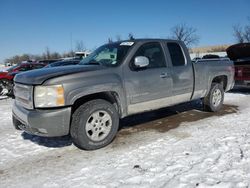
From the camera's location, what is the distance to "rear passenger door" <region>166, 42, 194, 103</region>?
589 cm

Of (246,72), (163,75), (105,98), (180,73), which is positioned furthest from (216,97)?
(105,98)

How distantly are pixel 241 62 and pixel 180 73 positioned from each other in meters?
5.41

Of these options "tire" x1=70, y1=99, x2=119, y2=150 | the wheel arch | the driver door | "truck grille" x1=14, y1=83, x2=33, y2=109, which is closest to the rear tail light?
the driver door

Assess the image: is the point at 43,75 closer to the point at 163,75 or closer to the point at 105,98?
the point at 105,98

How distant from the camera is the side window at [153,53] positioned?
17.8ft

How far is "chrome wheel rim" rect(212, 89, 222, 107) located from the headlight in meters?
4.52

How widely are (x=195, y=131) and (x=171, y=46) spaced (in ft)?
6.28

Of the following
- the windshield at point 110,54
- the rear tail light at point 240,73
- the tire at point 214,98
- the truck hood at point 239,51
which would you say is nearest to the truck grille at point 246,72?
the rear tail light at point 240,73

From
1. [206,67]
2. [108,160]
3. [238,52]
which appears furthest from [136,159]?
[238,52]

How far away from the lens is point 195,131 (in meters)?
5.56

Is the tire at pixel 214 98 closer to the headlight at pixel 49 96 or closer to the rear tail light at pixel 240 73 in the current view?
the rear tail light at pixel 240 73

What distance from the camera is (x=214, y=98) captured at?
7.32 m

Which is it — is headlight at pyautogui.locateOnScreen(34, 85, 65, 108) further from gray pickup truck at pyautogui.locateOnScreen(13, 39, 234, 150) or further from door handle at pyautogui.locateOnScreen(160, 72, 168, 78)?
door handle at pyautogui.locateOnScreen(160, 72, 168, 78)

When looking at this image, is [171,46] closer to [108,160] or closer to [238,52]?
[108,160]
